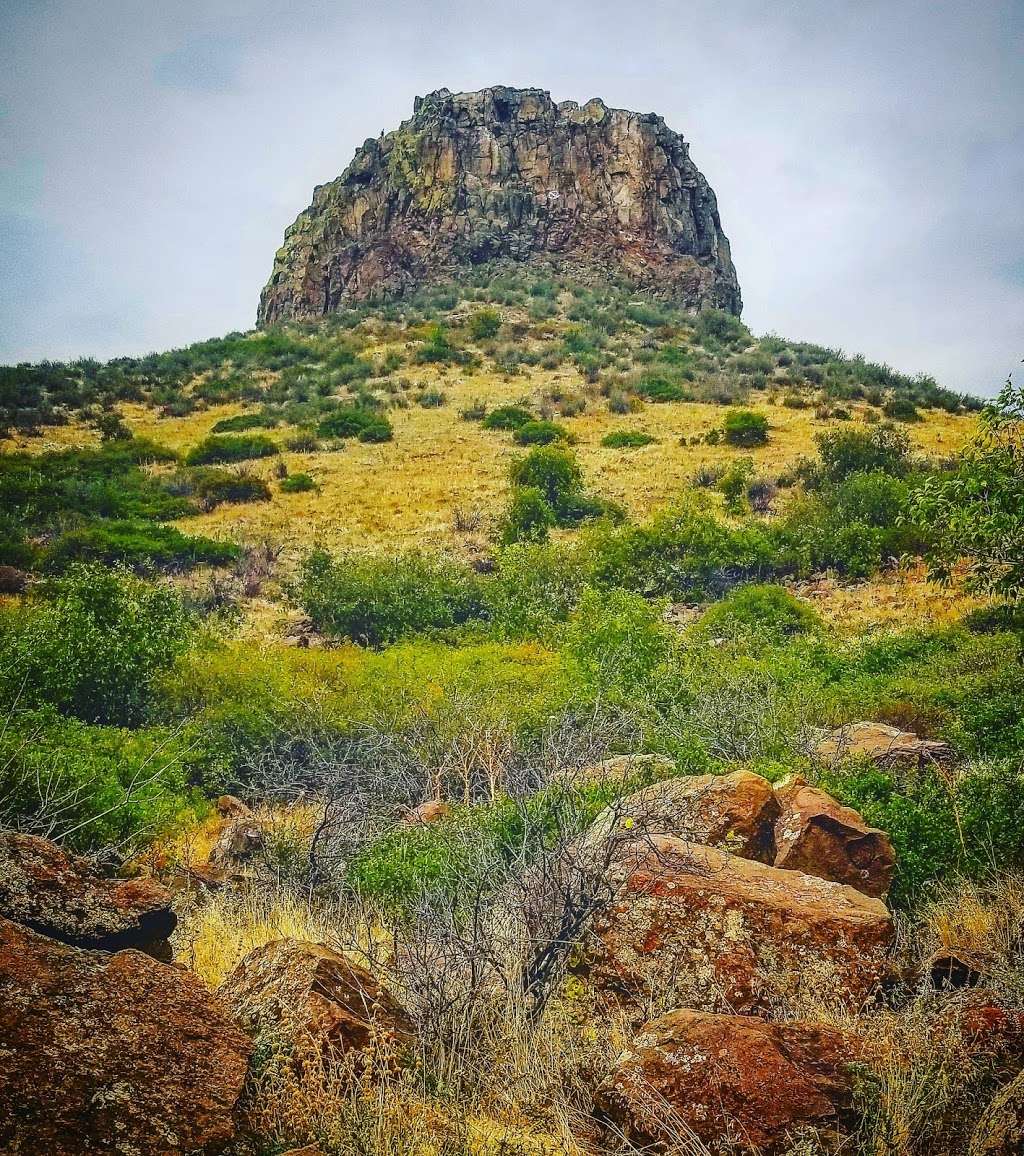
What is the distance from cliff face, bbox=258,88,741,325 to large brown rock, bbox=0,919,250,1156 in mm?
55520

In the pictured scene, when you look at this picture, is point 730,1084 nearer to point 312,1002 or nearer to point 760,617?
point 312,1002

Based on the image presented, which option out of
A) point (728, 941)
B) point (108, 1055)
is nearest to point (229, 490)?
point (728, 941)

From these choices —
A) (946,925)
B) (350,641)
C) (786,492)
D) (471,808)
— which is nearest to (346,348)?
(786,492)

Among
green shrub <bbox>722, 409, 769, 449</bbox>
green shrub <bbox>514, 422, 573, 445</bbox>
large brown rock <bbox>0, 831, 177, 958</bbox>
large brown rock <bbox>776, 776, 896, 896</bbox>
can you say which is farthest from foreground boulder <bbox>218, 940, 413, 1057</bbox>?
green shrub <bbox>722, 409, 769, 449</bbox>

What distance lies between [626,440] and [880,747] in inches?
911

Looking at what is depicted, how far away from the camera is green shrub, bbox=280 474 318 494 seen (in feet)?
88.9

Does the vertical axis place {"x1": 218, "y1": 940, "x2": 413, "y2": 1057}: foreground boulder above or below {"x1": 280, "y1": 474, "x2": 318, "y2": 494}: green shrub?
below

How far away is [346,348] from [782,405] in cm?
2316

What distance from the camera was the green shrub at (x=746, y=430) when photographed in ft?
97.9

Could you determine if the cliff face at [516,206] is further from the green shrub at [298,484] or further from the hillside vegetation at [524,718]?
A: the green shrub at [298,484]

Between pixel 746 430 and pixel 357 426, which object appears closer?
pixel 746 430

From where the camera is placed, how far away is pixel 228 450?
30.9m

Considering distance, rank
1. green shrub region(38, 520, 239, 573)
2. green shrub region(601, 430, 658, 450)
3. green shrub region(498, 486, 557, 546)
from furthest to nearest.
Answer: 1. green shrub region(601, 430, 658, 450)
2. green shrub region(498, 486, 557, 546)
3. green shrub region(38, 520, 239, 573)

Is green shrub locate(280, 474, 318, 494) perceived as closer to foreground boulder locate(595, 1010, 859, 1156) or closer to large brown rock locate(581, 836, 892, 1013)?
large brown rock locate(581, 836, 892, 1013)
